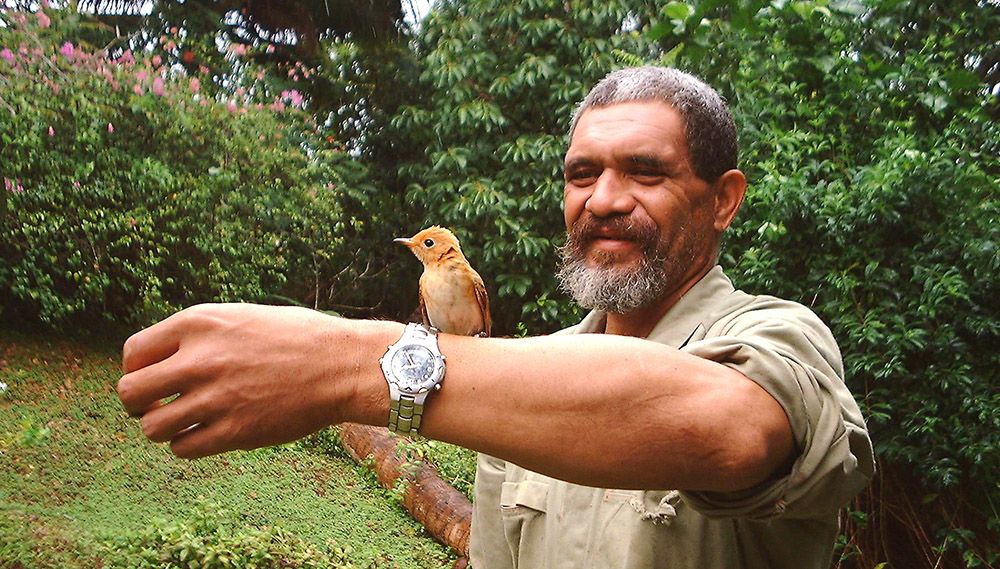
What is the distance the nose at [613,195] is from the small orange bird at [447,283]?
0.86 m

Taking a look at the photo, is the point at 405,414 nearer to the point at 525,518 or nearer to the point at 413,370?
the point at 413,370

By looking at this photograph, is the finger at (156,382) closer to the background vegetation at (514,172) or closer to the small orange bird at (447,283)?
the background vegetation at (514,172)

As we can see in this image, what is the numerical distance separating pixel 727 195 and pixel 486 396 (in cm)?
91

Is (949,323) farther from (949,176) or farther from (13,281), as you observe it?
(13,281)

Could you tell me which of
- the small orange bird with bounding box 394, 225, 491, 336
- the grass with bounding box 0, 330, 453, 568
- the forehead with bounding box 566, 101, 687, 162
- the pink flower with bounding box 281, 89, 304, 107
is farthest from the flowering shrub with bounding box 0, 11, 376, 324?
the forehead with bounding box 566, 101, 687, 162

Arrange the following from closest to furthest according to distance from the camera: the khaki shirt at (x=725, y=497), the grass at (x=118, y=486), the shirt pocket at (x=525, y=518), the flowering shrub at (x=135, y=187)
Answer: the khaki shirt at (x=725, y=497)
the shirt pocket at (x=525, y=518)
the grass at (x=118, y=486)
the flowering shrub at (x=135, y=187)

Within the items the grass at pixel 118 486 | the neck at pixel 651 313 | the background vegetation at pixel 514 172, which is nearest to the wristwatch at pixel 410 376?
the neck at pixel 651 313

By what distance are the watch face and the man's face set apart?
2.31 ft

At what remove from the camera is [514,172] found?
620cm

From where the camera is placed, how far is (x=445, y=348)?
71 centimetres

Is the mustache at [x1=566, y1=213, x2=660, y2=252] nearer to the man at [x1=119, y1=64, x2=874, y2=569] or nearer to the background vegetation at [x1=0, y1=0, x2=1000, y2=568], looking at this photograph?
the man at [x1=119, y1=64, x2=874, y2=569]

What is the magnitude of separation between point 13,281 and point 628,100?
544cm

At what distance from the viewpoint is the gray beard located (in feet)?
4.48

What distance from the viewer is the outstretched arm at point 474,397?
2.23 feet
